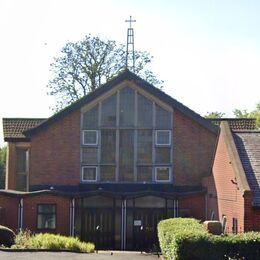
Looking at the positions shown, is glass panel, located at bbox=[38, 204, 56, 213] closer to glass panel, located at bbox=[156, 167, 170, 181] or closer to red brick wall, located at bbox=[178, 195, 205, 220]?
glass panel, located at bbox=[156, 167, 170, 181]

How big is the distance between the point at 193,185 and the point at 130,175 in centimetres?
356

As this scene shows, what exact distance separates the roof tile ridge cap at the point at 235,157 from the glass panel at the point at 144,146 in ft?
26.6

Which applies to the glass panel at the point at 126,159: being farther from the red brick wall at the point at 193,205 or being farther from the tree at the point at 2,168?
the tree at the point at 2,168

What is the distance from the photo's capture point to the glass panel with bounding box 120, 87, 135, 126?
36.4 meters

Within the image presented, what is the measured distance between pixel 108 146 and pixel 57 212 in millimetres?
4760

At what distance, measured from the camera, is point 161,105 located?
120 ft

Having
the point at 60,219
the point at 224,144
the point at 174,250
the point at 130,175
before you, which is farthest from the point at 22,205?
the point at 174,250

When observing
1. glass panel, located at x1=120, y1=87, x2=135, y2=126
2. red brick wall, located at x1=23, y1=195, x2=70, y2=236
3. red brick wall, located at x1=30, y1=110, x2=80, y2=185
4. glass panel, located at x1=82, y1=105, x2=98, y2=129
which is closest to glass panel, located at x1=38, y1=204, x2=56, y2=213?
red brick wall, located at x1=23, y1=195, x2=70, y2=236

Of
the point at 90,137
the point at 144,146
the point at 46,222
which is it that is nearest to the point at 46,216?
the point at 46,222

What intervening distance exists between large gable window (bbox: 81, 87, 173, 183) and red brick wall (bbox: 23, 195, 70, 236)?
2.54 metres

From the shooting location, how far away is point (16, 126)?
4100cm

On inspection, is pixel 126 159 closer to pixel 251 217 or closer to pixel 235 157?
pixel 235 157

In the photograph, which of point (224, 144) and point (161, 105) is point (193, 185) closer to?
point (161, 105)

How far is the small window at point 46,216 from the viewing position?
3425 centimetres
